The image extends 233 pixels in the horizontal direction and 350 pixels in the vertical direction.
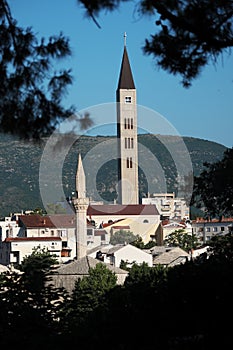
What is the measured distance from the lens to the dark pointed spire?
88.2 m

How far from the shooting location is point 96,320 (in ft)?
42.1

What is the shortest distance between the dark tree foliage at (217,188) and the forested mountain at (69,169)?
95.7m

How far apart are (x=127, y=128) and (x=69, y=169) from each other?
34349 millimetres

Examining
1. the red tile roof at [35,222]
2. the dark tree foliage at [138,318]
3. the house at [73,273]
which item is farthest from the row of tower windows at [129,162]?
the dark tree foliage at [138,318]

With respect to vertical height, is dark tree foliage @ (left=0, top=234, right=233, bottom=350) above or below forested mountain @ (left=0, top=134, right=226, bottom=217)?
below

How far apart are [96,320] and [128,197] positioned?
84.0 m

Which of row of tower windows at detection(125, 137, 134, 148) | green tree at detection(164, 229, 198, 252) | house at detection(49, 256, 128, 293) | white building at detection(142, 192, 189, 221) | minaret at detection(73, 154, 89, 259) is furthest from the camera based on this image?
white building at detection(142, 192, 189, 221)

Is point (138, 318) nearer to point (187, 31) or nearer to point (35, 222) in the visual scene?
point (187, 31)

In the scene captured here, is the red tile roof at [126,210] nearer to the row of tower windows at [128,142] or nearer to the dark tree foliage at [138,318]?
the row of tower windows at [128,142]

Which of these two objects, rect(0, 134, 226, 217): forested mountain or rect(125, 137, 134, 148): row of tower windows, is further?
rect(0, 134, 226, 217): forested mountain

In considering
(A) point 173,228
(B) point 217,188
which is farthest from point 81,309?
(A) point 173,228

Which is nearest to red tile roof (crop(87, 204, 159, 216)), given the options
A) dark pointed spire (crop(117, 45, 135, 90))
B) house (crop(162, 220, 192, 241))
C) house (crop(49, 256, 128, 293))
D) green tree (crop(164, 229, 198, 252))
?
house (crop(162, 220, 192, 241))

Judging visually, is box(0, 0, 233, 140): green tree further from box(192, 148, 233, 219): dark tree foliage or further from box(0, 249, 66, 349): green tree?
box(192, 148, 233, 219): dark tree foliage

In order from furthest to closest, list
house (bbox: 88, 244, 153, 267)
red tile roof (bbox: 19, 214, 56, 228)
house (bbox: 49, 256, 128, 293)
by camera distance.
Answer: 1. red tile roof (bbox: 19, 214, 56, 228)
2. house (bbox: 88, 244, 153, 267)
3. house (bbox: 49, 256, 128, 293)
